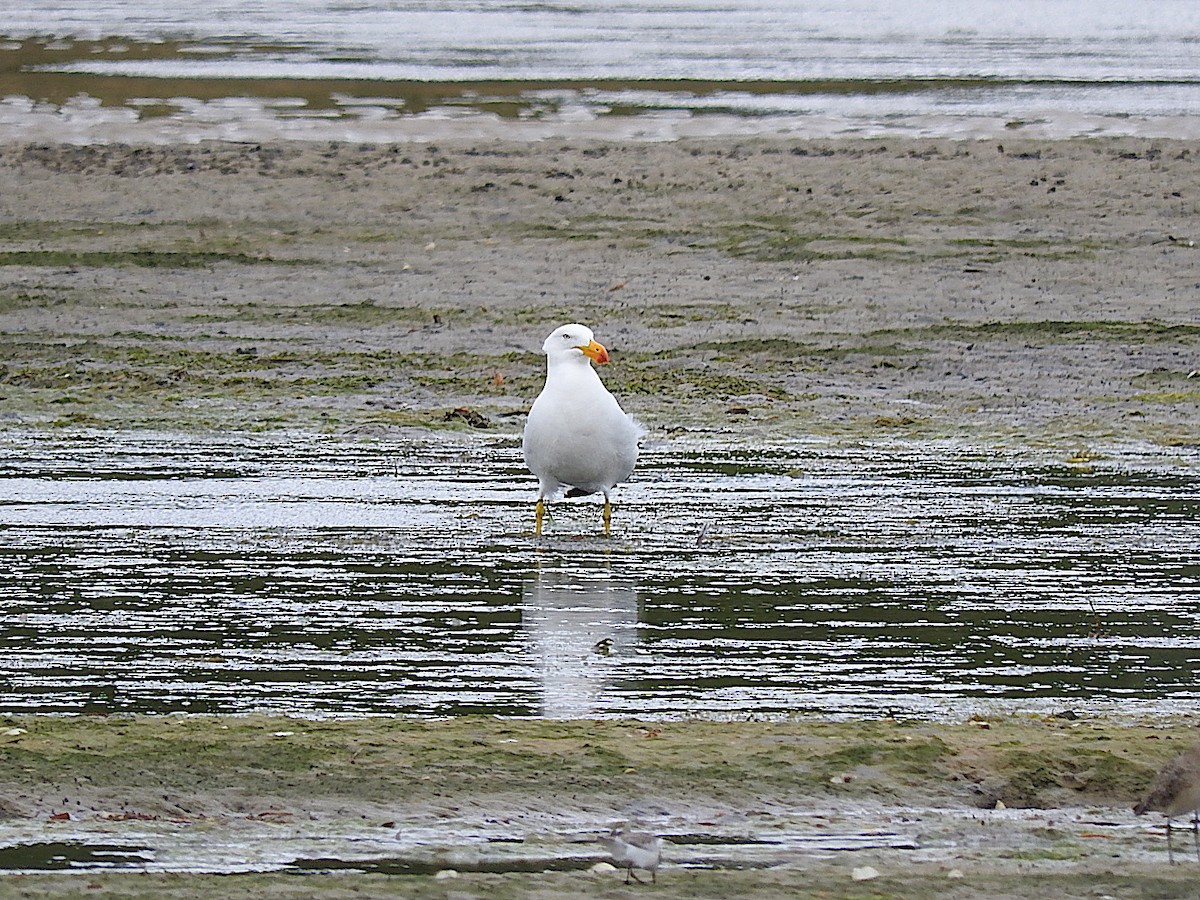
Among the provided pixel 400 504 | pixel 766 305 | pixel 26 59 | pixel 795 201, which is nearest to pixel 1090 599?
pixel 400 504

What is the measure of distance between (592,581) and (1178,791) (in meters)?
3.42

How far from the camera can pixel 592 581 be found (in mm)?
8586

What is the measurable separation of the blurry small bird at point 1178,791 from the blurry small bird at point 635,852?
1312mm

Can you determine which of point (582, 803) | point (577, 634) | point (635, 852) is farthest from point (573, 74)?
point (635, 852)

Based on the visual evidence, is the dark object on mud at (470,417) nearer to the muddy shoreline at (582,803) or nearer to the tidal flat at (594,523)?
the tidal flat at (594,523)

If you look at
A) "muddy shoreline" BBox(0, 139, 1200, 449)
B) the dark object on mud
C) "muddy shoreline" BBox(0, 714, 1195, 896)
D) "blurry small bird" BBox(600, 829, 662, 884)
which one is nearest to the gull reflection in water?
"muddy shoreline" BBox(0, 714, 1195, 896)

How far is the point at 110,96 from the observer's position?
22922 mm

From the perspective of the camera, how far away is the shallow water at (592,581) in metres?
7.03

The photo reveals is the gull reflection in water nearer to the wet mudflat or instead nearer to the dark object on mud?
the wet mudflat

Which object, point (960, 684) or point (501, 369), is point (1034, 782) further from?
point (501, 369)

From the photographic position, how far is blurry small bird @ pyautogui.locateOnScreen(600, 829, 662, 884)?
17.5ft

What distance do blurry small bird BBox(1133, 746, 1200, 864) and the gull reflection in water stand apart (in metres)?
1.84

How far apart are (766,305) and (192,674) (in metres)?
8.44

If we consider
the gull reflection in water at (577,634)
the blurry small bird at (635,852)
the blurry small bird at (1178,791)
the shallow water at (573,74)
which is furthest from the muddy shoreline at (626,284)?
the blurry small bird at (635,852)
